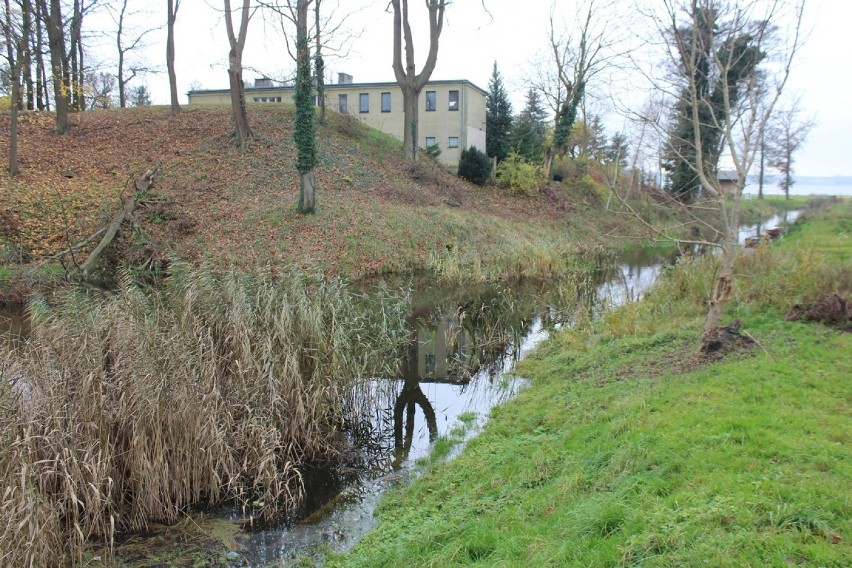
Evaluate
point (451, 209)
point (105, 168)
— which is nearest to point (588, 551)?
point (451, 209)

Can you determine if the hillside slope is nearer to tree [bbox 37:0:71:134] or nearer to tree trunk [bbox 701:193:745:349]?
tree [bbox 37:0:71:134]

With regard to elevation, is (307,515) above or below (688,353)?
below

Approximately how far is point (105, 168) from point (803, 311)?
24.6m

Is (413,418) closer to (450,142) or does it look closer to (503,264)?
(503,264)

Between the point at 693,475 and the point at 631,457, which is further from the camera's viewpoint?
the point at 631,457

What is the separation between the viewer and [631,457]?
4.71 meters

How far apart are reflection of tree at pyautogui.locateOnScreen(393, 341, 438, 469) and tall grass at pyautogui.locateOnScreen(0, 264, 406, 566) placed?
2.70 ft

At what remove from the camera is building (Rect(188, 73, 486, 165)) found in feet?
124

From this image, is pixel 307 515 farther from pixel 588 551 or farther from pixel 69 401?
pixel 588 551

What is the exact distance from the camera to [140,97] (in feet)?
178

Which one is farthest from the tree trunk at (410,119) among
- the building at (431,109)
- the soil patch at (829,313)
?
the soil patch at (829,313)

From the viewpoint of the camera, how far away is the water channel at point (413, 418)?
17.4 ft

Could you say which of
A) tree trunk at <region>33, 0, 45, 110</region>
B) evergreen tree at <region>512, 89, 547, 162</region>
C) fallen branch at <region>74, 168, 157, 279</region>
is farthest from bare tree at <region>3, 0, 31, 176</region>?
evergreen tree at <region>512, 89, 547, 162</region>

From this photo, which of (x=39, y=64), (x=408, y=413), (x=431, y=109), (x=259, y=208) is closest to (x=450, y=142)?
(x=431, y=109)
